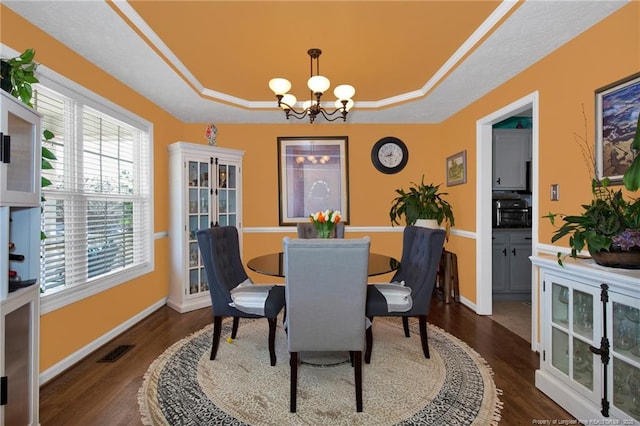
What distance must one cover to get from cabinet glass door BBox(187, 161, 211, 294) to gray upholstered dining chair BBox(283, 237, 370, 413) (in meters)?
2.43

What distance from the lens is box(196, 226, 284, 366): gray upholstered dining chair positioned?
2.33m

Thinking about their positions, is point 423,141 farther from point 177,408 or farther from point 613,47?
point 177,408

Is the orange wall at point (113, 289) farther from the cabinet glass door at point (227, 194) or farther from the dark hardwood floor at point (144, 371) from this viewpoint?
the cabinet glass door at point (227, 194)

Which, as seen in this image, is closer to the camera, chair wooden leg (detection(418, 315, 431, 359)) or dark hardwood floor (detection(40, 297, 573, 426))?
dark hardwood floor (detection(40, 297, 573, 426))

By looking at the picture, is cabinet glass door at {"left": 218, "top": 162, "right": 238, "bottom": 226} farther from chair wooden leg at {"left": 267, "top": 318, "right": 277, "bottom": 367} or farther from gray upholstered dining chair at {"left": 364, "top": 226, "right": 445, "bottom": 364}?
gray upholstered dining chair at {"left": 364, "top": 226, "right": 445, "bottom": 364}

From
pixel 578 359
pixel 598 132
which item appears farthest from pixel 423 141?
pixel 578 359

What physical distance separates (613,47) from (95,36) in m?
3.48

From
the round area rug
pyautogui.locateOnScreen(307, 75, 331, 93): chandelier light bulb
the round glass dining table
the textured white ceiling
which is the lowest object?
the round area rug

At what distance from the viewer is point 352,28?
2385 millimetres

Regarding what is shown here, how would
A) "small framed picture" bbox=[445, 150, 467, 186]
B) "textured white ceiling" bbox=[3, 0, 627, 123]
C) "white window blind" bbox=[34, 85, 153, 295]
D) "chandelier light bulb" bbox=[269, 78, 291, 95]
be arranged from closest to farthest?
"textured white ceiling" bbox=[3, 0, 627, 123] < "white window blind" bbox=[34, 85, 153, 295] < "chandelier light bulb" bbox=[269, 78, 291, 95] < "small framed picture" bbox=[445, 150, 467, 186]

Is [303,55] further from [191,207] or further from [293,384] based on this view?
[293,384]

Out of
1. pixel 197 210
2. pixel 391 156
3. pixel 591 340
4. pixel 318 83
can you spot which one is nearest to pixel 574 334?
pixel 591 340

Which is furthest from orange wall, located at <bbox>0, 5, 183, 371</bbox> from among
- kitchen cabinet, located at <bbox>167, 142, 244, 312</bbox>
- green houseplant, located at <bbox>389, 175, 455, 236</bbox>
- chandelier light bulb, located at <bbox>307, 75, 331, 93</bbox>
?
green houseplant, located at <bbox>389, 175, 455, 236</bbox>

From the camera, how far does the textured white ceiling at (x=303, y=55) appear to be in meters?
2.03
